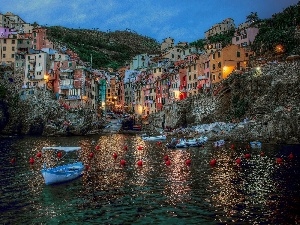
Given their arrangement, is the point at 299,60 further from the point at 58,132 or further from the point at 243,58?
the point at 58,132

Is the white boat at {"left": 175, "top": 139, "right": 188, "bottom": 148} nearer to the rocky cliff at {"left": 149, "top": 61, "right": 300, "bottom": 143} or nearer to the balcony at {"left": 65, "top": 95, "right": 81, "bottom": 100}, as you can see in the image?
the rocky cliff at {"left": 149, "top": 61, "right": 300, "bottom": 143}

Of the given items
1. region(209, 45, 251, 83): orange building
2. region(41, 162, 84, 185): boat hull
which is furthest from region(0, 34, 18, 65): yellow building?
region(41, 162, 84, 185): boat hull

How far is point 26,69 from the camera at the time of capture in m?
122

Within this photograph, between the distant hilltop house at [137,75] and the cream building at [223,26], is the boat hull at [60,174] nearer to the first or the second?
the distant hilltop house at [137,75]

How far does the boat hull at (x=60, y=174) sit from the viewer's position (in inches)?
1265

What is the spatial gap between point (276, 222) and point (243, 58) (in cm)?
8744

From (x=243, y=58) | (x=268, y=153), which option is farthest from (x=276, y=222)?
(x=243, y=58)

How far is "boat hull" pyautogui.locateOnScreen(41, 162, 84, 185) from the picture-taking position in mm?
32125

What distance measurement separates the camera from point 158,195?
92.9ft

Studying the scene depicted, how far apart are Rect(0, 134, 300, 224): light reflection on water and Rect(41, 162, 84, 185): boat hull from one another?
74 centimetres

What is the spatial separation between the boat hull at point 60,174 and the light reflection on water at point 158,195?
74cm

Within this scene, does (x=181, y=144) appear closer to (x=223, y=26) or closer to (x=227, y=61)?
(x=227, y=61)

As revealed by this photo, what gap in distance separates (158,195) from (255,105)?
6025 cm

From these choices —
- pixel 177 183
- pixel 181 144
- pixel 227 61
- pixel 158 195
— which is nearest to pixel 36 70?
pixel 227 61
